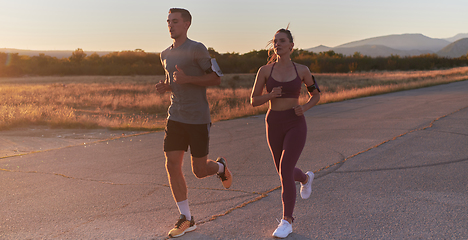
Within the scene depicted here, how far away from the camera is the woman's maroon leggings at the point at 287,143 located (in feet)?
12.5

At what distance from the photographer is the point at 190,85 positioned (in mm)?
3910

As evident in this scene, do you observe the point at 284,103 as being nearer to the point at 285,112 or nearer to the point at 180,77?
the point at 285,112

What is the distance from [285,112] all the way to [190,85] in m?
0.98

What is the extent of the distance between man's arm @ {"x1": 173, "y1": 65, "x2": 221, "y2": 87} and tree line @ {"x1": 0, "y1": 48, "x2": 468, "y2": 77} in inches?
2571

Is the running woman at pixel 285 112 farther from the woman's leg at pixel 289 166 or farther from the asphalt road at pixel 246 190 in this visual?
the asphalt road at pixel 246 190

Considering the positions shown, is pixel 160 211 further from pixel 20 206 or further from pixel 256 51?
pixel 256 51

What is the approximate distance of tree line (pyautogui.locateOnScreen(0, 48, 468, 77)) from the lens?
74.6 meters

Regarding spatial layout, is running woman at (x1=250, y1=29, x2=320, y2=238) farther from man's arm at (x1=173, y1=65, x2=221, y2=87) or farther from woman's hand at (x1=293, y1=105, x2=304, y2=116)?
man's arm at (x1=173, y1=65, x2=221, y2=87)

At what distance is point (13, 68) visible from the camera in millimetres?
71875

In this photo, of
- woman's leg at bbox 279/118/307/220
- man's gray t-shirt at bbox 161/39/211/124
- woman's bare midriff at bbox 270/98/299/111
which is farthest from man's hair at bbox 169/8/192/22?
woman's leg at bbox 279/118/307/220

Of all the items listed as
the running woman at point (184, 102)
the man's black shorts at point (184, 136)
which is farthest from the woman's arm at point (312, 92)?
the man's black shorts at point (184, 136)

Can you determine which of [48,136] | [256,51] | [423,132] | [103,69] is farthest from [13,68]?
[423,132]

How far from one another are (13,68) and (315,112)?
2816 inches

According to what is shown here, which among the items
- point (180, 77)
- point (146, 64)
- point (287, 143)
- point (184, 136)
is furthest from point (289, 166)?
point (146, 64)
